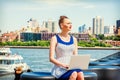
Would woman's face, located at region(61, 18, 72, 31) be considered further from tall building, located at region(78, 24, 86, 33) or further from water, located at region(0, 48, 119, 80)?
water, located at region(0, 48, 119, 80)

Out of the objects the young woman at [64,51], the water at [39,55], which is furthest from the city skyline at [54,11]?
the young woman at [64,51]

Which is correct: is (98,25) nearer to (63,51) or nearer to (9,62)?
(9,62)

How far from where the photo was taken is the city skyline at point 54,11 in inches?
332

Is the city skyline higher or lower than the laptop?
higher

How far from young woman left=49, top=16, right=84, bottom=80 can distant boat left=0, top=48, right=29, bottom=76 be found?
5.83 m

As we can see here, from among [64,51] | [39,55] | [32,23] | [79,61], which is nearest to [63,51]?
[64,51]

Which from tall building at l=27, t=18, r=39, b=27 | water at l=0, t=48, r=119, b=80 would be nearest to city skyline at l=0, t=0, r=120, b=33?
tall building at l=27, t=18, r=39, b=27

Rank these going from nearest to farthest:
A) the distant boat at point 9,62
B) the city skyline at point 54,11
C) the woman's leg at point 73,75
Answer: the woman's leg at point 73,75
the distant boat at point 9,62
the city skyline at point 54,11

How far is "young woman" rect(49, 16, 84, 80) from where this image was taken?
2.40 meters

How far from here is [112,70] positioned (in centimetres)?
365

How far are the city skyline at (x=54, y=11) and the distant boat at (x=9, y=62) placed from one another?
2.52 feet

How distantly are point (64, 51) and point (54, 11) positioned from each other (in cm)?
655

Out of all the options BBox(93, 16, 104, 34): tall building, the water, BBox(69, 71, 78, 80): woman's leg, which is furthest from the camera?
the water

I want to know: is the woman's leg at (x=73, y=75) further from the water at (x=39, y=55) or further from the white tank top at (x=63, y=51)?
the water at (x=39, y=55)
